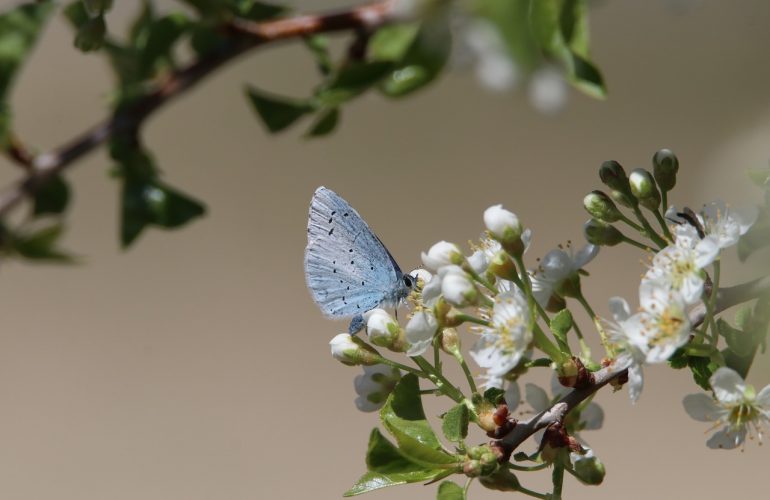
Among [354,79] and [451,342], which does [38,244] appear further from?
[451,342]

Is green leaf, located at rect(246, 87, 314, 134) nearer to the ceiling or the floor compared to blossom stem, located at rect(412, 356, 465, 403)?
nearer to the ceiling

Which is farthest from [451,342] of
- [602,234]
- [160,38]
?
[160,38]

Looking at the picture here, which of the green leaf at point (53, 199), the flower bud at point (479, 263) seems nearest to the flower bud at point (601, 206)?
the flower bud at point (479, 263)

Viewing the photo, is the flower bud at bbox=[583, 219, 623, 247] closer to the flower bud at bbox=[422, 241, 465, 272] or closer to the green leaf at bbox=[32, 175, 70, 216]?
the flower bud at bbox=[422, 241, 465, 272]

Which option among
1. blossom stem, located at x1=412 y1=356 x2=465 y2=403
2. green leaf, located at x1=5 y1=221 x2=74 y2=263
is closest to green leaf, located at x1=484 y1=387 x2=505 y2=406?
blossom stem, located at x1=412 y1=356 x2=465 y2=403

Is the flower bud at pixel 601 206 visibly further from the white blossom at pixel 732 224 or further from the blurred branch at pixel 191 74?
the blurred branch at pixel 191 74

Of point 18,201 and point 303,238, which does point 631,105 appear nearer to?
point 303,238

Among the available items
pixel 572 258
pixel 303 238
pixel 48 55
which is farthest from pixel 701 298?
pixel 48 55
